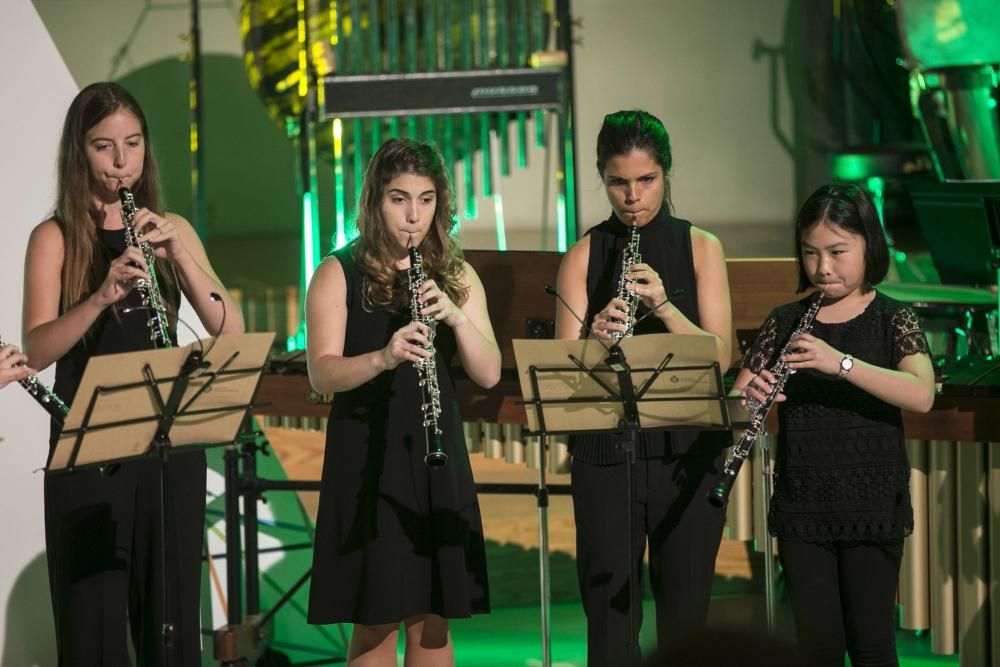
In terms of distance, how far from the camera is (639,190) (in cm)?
282

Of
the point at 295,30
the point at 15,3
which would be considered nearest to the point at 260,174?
the point at 295,30

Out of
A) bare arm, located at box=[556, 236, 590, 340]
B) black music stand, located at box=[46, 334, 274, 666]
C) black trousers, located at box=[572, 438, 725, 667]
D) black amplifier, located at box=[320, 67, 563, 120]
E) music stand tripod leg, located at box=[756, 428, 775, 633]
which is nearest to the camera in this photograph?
black music stand, located at box=[46, 334, 274, 666]

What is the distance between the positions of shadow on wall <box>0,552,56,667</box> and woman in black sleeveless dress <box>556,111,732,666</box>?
5.83 feet

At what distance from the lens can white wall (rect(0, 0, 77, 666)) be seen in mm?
3645

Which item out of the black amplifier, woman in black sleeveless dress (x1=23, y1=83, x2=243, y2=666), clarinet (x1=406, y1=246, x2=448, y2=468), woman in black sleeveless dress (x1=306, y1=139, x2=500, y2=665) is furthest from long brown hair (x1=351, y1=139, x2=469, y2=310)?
the black amplifier

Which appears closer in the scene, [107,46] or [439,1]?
[439,1]

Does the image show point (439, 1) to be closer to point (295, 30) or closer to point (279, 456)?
point (295, 30)

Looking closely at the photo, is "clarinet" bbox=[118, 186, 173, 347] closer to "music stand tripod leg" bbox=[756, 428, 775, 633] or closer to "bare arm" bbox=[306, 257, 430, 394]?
"bare arm" bbox=[306, 257, 430, 394]

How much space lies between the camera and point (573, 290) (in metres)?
2.87

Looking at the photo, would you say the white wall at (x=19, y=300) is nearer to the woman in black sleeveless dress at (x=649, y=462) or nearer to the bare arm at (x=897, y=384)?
the woman in black sleeveless dress at (x=649, y=462)

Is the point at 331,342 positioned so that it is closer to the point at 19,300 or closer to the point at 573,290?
the point at 573,290

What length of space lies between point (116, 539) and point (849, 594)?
5.05ft

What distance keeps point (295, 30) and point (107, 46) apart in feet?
7.53

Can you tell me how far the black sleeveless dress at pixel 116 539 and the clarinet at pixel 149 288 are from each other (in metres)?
0.11
